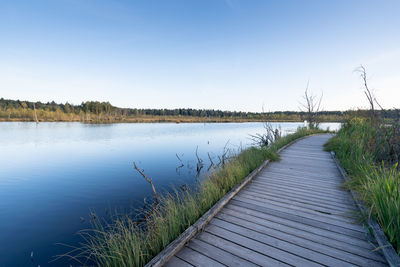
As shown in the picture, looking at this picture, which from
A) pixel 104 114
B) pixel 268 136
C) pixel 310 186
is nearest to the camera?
pixel 310 186

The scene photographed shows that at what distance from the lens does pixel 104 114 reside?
71.9m

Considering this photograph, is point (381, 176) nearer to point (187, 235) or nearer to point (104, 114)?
point (187, 235)

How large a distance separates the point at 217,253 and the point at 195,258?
0.97ft

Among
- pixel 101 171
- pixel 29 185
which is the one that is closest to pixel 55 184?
pixel 29 185

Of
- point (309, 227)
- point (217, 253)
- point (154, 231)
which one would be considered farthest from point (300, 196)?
point (154, 231)

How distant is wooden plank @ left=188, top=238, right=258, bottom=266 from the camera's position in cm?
191

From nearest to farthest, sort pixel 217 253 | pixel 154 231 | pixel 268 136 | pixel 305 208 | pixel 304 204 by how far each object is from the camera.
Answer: pixel 217 253 → pixel 154 231 → pixel 305 208 → pixel 304 204 → pixel 268 136

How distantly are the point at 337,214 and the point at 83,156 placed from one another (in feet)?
49.2

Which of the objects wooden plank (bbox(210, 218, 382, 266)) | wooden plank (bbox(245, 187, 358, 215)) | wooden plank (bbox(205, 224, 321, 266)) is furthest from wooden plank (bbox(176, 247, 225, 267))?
wooden plank (bbox(245, 187, 358, 215))

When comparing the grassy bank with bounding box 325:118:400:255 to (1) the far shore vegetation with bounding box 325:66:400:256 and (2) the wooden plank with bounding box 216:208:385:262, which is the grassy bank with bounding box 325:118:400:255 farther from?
(2) the wooden plank with bounding box 216:208:385:262

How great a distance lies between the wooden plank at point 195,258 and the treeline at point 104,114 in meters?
9.39

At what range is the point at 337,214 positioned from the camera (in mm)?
2859

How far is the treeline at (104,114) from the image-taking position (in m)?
50.5

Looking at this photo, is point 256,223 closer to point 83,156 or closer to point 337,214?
point 337,214
